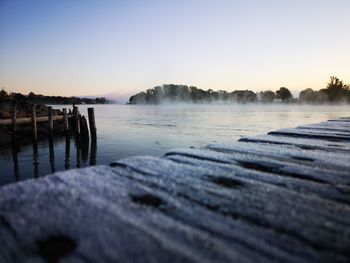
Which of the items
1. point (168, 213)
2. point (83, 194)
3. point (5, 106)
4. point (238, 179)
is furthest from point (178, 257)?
point (5, 106)

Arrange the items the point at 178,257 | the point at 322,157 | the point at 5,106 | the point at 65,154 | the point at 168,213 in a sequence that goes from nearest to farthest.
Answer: the point at 178,257, the point at 168,213, the point at 322,157, the point at 65,154, the point at 5,106

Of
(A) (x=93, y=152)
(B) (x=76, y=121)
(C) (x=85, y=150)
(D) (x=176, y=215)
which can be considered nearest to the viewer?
(D) (x=176, y=215)

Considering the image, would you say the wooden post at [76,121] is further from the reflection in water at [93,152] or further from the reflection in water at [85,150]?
the reflection in water at [93,152]

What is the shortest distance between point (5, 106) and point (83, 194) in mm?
23754

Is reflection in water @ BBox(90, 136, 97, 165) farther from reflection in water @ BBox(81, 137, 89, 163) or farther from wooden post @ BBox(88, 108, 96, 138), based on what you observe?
wooden post @ BBox(88, 108, 96, 138)

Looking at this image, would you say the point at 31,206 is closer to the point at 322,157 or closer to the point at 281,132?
the point at 322,157

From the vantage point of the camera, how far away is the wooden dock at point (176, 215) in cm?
110

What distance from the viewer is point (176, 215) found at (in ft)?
4.62

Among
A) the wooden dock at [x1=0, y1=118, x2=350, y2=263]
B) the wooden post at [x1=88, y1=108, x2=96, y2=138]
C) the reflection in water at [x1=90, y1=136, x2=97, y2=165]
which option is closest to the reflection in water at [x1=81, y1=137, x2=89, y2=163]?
the reflection in water at [x1=90, y1=136, x2=97, y2=165]

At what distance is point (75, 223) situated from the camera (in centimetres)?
129

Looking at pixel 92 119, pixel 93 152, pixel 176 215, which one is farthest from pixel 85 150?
pixel 176 215

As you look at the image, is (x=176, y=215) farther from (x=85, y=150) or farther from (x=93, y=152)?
(x=85, y=150)

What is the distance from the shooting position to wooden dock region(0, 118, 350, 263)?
1097 millimetres

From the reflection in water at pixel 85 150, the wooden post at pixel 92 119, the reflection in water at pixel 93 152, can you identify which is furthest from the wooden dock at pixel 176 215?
the wooden post at pixel 92 119
